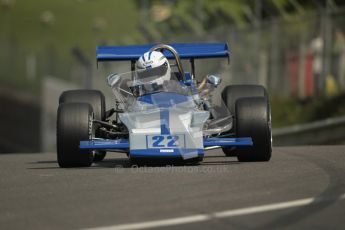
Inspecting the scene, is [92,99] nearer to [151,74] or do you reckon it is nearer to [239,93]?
[151,74]

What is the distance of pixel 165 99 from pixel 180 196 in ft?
11.7

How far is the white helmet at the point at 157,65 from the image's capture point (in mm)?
12359

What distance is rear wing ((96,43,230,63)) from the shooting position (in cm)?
1328

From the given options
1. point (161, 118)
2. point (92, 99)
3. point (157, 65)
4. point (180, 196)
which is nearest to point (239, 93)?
point (157, 65)

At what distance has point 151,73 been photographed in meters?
12.4

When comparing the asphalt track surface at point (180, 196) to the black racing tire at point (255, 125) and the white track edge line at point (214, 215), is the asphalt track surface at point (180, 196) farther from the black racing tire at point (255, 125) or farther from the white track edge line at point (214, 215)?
the black racing tire at point (255, 125)

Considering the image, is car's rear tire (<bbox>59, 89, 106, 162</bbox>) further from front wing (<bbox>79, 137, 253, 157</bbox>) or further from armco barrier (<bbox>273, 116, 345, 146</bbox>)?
armco barrier (<bbox>273, 116, 345, 146</bbox>)

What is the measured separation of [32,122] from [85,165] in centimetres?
3329

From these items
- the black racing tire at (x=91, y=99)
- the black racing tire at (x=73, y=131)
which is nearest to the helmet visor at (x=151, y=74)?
the black racing tire at (x=91, y=99)

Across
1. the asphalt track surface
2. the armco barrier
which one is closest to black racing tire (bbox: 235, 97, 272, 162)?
the asphalt track surface

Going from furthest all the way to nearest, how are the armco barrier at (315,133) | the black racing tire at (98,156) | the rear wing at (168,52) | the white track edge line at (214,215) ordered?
the armco barrier at (315,133) < the black racing tire at (98,156) < the rear wing at (168,52) < the white track edge line at (214,215)

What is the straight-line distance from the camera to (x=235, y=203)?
8.00 meters

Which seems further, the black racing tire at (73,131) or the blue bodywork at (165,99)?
the black racing tire at (73,131)

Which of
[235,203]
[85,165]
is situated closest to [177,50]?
[85,165]
